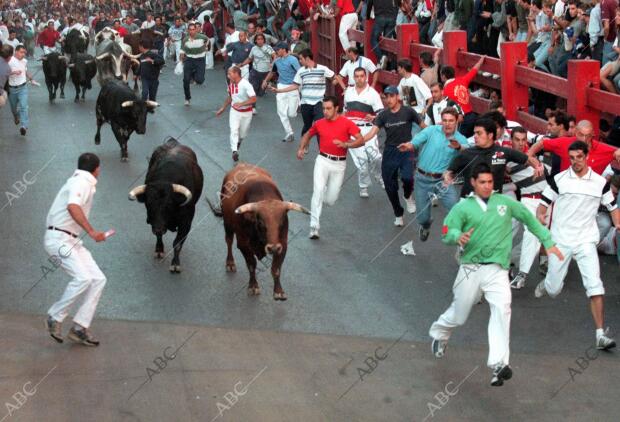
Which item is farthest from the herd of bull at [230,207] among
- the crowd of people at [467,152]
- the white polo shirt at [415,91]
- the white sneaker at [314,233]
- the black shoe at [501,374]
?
the white polo shirt at [415,91]

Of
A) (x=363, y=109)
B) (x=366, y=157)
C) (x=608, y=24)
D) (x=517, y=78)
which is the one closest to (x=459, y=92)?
(x=517, y=78)

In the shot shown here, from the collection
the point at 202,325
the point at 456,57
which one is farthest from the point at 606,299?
the point at 456,57

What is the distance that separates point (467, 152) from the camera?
424 inches

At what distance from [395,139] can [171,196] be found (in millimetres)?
2916

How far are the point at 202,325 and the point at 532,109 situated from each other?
8022 millimetres

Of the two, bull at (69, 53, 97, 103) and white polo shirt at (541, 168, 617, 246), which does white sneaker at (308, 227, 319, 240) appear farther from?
bull at (69, 53, 97, 103)

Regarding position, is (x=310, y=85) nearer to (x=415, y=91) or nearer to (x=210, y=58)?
(x=415, y=91)

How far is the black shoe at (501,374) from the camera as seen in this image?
28.1 feet

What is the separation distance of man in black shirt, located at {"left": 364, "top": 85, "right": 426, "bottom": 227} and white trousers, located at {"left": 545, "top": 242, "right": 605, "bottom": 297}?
3.70 m

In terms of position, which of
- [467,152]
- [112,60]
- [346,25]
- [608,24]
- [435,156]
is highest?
[608,24]

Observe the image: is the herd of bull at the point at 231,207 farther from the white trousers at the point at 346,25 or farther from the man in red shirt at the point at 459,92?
the white trousers at the point at 346,25

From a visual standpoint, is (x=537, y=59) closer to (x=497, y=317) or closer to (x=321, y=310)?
(x=321, y=310)

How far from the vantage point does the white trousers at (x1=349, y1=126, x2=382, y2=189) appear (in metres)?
15.5

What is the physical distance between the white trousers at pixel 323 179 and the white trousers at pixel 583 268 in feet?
12.9
